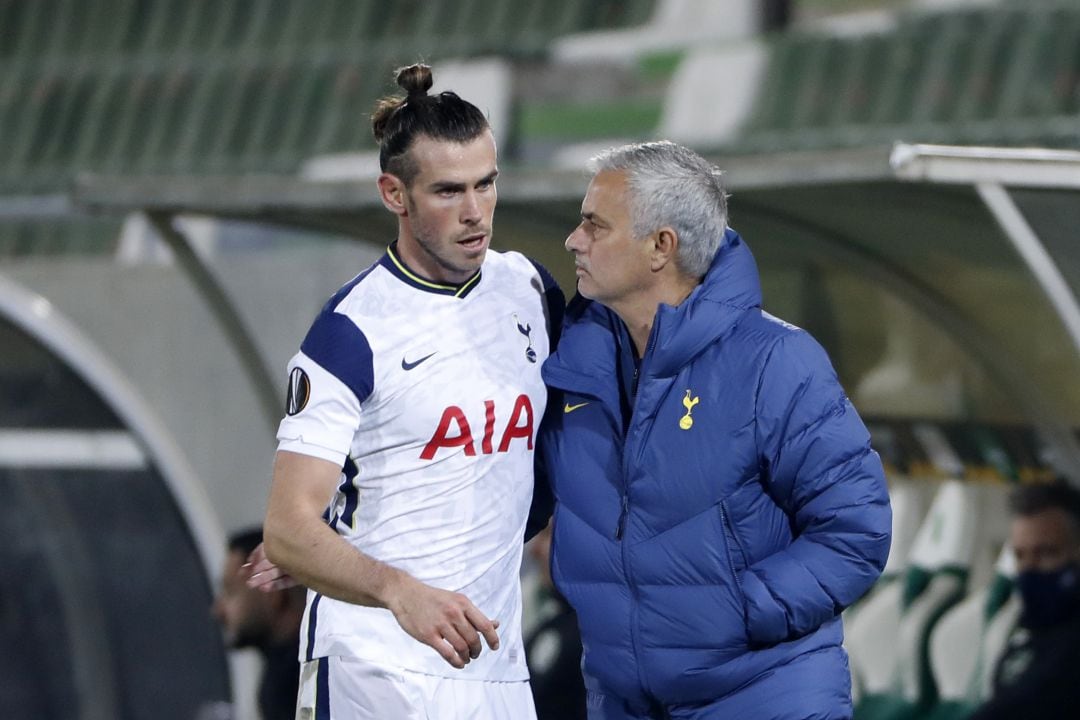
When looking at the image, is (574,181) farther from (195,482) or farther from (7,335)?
(7,335)

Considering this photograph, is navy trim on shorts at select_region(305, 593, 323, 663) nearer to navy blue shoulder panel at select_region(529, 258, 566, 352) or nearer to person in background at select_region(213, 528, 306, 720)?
navy blue shoulder panel at select_region(529, 258, 566, 352)

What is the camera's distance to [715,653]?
2.71 metres

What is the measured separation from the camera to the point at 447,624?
8.39ft

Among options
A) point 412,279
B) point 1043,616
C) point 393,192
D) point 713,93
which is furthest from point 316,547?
point 713,93

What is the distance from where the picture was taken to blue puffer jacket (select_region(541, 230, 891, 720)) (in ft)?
8.75

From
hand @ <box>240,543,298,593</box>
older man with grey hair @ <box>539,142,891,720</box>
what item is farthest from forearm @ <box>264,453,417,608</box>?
older man with grey hair @ <box>539,142,891,720</box>

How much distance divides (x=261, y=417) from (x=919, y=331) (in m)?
1.96

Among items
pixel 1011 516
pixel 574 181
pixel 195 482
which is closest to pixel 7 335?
pixel 195 482

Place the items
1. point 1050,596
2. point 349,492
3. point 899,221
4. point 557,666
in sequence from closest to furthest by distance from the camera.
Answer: point 349,492 → point 899,221 → point 1050,596 → point 557,666

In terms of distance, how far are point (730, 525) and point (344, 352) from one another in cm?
60

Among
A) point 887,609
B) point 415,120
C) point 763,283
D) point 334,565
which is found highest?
point 763,283

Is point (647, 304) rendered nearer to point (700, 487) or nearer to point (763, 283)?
point (700, 487)

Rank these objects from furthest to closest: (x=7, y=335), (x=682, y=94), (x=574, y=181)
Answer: (x=682, y=94) < (x=7, y=335) < (x=574, y=181)

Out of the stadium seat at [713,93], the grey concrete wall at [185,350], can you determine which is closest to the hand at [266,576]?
the grey concrete wall at [185,350]
